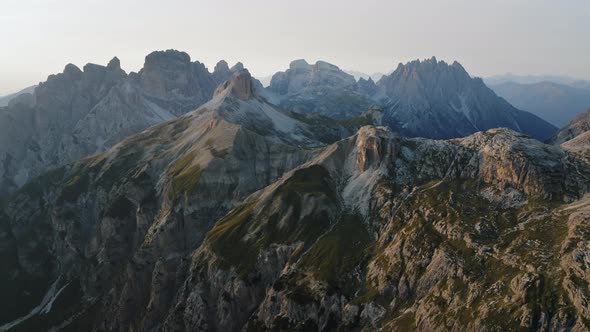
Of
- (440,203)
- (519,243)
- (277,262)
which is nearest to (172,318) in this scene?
(277,262)

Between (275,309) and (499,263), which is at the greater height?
(499,263)

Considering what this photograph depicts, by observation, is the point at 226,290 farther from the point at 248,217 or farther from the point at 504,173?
the point at 504,173

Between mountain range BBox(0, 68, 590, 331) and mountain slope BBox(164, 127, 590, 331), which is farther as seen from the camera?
mountain slope BBox(164, 127, 590, 331)

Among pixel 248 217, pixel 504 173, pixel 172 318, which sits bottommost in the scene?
pixel 172 318

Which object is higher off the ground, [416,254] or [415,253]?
[415,253]

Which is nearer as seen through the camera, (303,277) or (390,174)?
(303,277)

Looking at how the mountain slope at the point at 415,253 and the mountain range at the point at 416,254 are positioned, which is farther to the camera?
the mountain slope at the point at 415,253

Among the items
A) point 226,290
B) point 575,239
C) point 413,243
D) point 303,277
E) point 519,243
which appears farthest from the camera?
point 226,290

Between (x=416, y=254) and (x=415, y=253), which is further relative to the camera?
(x=415, y=253)

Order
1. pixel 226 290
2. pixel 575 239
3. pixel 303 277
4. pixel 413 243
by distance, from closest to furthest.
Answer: pixel 575 239
pixel 413 243
pixel 303 277
pixel 226 290

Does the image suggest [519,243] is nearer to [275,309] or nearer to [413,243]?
[413,243]
